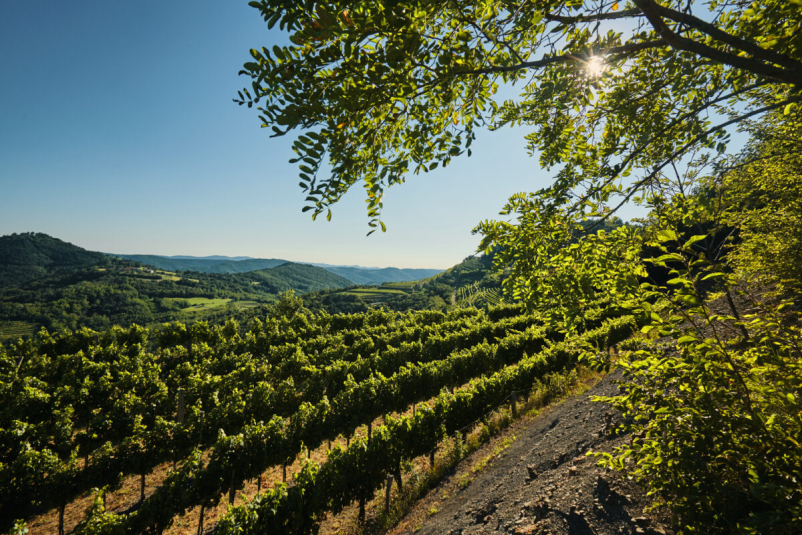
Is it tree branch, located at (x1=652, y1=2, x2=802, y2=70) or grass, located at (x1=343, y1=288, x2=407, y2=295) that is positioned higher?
tree branch, located at (x1=652, y1=2, x2=802, y2=70)

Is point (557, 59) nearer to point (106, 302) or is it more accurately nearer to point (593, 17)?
point (593, 17)

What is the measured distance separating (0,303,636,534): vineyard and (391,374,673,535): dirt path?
2.21 meters

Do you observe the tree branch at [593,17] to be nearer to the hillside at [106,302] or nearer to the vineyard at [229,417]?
the vineyard at [229,417]

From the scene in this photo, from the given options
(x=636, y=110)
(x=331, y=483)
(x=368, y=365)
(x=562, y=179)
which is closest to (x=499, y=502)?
(x=331, y=483)

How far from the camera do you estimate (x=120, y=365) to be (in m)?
16.8

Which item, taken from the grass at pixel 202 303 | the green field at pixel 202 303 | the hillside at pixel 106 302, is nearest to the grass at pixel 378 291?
the green field at pixel 202 303

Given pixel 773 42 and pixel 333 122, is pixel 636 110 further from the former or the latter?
pixel 333 122

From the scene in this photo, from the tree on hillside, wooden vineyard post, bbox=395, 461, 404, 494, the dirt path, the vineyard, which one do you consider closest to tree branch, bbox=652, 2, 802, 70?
the tree on hillside

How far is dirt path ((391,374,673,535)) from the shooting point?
4047 mm

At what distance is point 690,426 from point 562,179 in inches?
107

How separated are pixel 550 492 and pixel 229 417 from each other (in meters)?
13.1

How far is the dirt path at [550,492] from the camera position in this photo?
4047mm

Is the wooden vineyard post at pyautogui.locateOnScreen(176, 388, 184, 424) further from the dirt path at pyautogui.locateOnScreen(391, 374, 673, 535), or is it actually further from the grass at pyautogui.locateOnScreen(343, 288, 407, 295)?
the grass at pyautogui.locateOnScreen(343, 288, 407, 295)

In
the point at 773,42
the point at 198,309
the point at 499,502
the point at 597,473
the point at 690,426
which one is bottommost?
the point at 198,309
